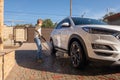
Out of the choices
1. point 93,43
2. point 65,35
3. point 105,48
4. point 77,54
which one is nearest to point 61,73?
point 77,54

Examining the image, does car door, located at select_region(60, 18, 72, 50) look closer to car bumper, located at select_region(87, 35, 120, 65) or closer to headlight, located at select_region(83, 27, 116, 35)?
headlight, located at select_region(83, 27, 116, 35)

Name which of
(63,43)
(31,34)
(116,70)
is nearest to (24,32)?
(31,34)

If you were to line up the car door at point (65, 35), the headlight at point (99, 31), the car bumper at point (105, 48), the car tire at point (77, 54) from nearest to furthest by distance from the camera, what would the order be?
the car bumper at point (105, 48)
the headlight at point (99, 31)
the car tire at point (77, 54)
the car door at point (65, 35)

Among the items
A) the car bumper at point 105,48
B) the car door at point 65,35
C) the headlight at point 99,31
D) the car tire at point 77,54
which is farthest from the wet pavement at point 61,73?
the headlight at point 99,31

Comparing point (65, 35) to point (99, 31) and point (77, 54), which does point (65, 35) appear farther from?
point (99, 31)

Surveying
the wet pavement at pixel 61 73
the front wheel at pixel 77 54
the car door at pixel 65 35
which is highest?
the car door at pixel 65 35

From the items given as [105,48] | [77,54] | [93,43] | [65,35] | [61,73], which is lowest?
[61,73]

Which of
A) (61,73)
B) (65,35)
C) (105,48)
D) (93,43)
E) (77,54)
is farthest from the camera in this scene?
(65,35)

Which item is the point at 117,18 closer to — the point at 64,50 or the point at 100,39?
the point at 64,50

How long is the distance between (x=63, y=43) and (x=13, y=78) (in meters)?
2.92

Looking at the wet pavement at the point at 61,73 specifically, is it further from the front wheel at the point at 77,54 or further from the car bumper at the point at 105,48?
the car bumper at the point at 105,48

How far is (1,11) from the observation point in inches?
283

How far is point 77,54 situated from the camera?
705 cm

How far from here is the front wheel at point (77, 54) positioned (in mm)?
6723
